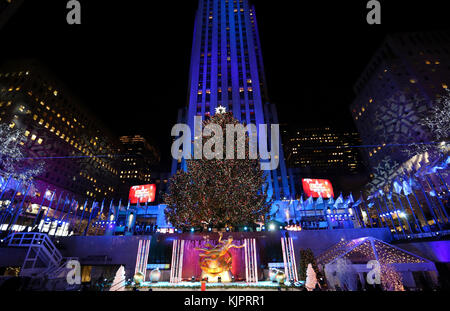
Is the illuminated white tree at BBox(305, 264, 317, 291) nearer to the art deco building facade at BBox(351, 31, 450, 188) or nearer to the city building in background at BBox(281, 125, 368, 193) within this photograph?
the art deco building facade at BBox(351, 31, 450, 188)

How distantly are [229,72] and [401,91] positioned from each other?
144 feet

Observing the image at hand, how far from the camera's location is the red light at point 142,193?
39688 mm

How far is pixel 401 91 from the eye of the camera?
4966 cm

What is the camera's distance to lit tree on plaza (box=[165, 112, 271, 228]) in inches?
619

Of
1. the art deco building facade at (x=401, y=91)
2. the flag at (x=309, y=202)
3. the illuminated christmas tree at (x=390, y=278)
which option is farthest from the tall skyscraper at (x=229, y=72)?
the art deco building facade at (x=401, y=91)

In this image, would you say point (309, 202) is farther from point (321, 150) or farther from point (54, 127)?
point (321, 150)

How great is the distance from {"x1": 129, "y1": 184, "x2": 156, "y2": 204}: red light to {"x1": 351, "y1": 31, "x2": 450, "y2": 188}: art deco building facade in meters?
50.4

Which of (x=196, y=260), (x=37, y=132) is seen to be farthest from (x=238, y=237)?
(x=37, y=132)

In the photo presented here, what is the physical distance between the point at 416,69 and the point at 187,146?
60.6 metres

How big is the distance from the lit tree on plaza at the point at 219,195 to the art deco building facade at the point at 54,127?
29.7 m

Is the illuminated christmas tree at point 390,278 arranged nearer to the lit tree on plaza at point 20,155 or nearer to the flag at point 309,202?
the flag at point 309,202

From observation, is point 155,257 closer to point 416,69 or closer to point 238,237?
point 238,237

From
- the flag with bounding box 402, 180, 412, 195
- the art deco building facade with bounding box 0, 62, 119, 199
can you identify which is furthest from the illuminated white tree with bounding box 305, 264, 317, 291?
the art deco building facade with bounding box 0, 62, 119, 199

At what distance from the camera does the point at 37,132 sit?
51000mm
